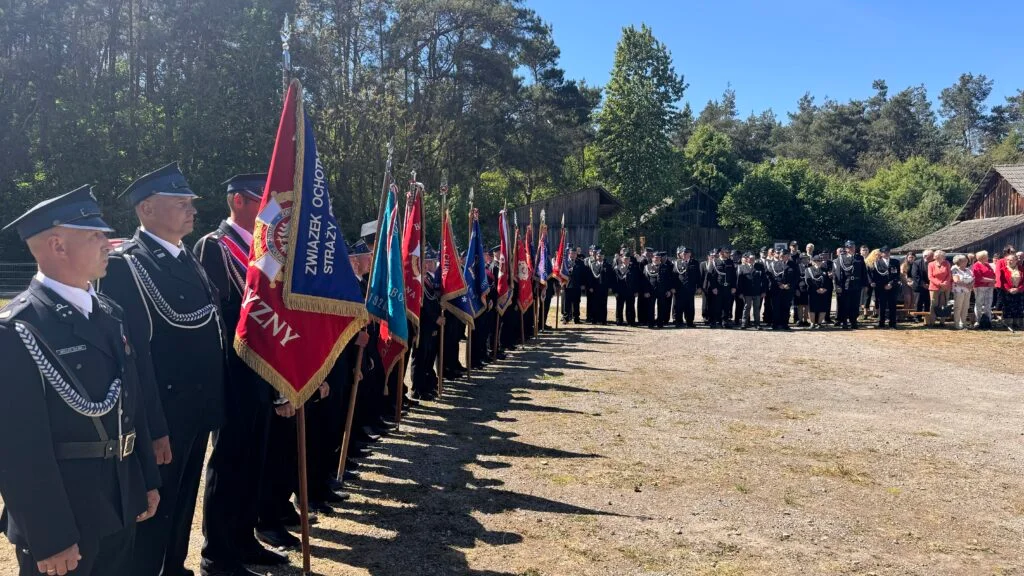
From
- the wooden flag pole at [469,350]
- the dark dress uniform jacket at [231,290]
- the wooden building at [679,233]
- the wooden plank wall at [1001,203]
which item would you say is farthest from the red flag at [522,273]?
the wooden plank wall at [1001,203]

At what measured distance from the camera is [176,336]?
3.53 metres

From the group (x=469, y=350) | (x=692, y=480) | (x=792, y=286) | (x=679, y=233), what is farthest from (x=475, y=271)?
(x=679, y=233)

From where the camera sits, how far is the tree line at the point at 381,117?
2909 cm

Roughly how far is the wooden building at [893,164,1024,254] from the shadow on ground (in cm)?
2770

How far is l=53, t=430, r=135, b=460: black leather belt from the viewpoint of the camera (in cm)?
254

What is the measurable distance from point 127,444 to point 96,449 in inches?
5.2

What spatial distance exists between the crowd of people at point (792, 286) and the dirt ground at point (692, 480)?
7.58m

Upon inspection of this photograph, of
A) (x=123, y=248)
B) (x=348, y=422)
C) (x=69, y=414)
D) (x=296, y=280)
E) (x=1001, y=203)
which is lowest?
(x=348, y=422)

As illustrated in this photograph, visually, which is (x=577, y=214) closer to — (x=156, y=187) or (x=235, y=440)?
(x=235, y=440)

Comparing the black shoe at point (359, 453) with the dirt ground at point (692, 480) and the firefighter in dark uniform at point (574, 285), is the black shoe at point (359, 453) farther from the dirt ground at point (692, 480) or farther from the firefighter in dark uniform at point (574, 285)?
the firefighter in dark uniform at point (574, 285)

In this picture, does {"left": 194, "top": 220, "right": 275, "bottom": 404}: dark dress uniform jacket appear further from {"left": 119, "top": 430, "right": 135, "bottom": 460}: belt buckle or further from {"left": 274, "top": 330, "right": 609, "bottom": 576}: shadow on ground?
{"left": 119, "top": 430, "right": 135, "bottom": 460}: belt buckle

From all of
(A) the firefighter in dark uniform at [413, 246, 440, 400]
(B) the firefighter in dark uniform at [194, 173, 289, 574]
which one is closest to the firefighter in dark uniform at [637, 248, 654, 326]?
(A) the firefighter in dark uniform at [413, 246, 440, 400]

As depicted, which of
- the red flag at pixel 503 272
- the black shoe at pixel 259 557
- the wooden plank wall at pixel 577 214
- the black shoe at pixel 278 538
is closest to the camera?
the black shoe at pixel 259 557

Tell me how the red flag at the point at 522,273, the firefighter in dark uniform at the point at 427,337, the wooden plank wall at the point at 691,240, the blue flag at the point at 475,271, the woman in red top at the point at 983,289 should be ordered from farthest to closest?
the wooden plank wall at the point at 691,240, the woman in red top at the point at 983,289, the red flag at the point at 522,273, the blue flag at the point at 475,271, the firefighter in dark uniform at the point at 427,337
